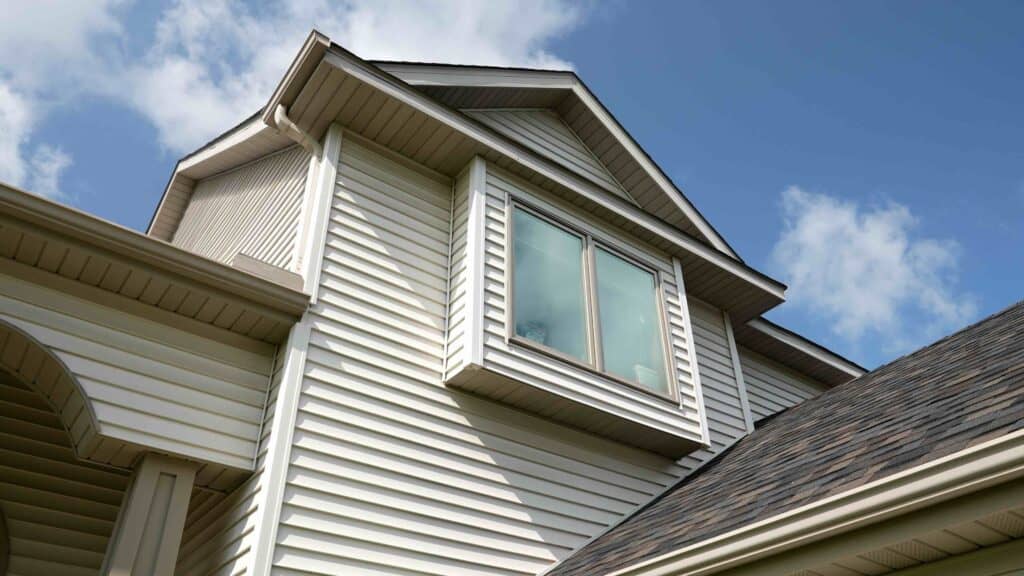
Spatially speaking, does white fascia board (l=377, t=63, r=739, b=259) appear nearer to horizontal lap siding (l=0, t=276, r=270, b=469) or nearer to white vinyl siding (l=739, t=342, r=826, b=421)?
white vinyl siding (l=739, t=342, r=826, b=421)

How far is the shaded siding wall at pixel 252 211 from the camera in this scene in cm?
751

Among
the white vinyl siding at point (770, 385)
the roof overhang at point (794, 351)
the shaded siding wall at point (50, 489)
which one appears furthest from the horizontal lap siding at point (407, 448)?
the roof overhang at point (794, 351)

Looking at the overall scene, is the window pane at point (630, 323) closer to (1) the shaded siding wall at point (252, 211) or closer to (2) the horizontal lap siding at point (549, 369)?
(2) the horizontal lap siding at point (549, 369)

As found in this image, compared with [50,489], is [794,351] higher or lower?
higher

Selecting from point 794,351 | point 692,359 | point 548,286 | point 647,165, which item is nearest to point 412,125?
point 548,286

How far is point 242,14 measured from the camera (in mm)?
7184

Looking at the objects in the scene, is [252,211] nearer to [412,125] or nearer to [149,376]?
[412,125]

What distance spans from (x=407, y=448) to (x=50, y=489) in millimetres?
2863

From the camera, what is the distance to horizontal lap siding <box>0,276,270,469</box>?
205 inches

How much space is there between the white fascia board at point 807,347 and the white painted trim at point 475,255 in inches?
183

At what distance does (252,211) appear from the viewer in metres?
8.62

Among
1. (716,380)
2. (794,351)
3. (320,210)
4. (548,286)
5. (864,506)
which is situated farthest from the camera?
(794,351)

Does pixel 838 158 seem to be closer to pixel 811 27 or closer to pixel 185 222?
pixel 811 27

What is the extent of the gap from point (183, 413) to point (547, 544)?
10.1 ft
